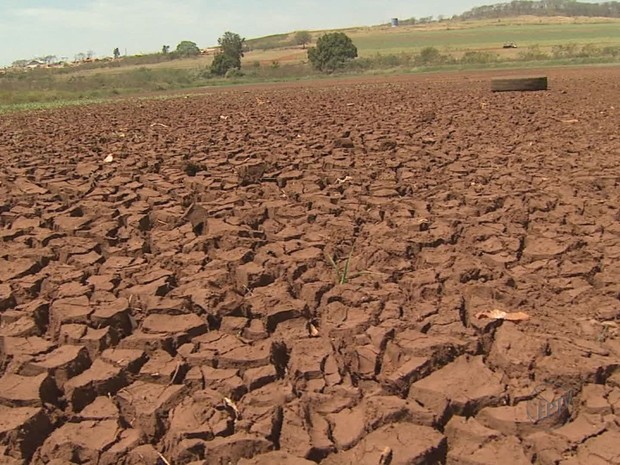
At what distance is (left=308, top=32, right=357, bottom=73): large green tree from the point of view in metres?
46.8

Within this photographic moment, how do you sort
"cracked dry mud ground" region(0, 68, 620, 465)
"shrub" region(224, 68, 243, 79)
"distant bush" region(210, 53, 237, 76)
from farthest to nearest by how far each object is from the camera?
"distant bush" region(210, 53, 237, 76), "shrub" region(224, 68, 243, 79), "cracked dry mud ground" region(0, 68, 620, 465)

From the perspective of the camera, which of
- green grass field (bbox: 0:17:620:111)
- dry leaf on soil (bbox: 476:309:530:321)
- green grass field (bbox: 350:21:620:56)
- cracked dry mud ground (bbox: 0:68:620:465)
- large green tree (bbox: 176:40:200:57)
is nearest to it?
cracked dry mud ground (bbox: 0:68:620:465)

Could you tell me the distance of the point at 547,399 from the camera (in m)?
2.23

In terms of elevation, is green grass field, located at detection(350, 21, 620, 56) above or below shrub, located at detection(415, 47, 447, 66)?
above

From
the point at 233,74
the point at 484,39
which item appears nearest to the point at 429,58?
the point at 233,74

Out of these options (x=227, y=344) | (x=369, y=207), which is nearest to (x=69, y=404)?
(x=227, y=344)

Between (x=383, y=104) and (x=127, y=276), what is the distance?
34.7 feet

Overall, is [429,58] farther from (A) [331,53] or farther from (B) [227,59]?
(B) [227,59]

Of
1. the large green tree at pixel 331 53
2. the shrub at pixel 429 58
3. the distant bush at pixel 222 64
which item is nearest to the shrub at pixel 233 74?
the distant bush at pixel 222 64

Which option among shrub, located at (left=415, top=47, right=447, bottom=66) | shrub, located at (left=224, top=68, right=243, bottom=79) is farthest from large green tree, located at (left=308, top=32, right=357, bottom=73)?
shrub, located at (left=224, top=68, right=243, bottom=79)

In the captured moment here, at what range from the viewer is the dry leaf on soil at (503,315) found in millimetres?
2904

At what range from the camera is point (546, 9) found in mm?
132250

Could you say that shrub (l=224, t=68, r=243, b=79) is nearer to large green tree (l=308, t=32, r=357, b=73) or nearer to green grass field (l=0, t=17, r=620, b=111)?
green grass field (l=0, t=17, r=620, b=111)

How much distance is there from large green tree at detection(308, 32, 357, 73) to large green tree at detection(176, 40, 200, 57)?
40700 millimetres
